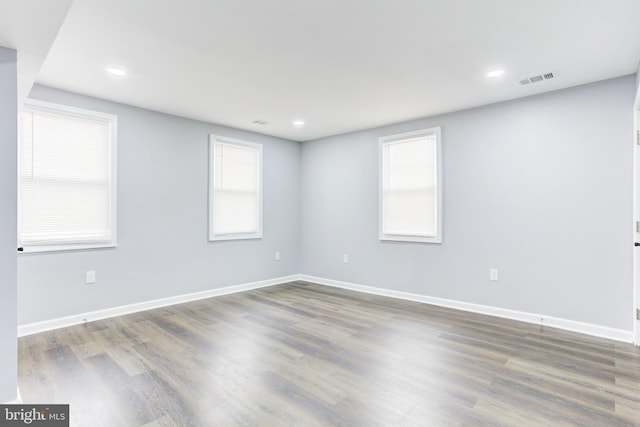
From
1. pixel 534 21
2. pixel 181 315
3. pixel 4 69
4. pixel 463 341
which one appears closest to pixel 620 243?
pixel 463 341

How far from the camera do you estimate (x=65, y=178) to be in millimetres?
3611

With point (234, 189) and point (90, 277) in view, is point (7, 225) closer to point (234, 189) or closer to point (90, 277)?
point (90, 277)

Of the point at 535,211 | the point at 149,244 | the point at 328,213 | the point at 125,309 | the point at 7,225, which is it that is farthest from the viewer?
the point at 328,213

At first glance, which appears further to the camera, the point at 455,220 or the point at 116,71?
the point at 455,220

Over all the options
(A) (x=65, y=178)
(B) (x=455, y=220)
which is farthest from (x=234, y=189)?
(B) (x=455, y=220)

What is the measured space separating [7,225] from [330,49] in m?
2.46

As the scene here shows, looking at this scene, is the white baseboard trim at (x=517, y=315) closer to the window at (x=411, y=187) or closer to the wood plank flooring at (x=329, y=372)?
the wood plank flooring at (x=329, y=372)

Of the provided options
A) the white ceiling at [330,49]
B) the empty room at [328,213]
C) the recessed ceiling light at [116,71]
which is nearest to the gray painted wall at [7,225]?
the empty room at [328,213]

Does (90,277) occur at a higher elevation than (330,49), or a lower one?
lower

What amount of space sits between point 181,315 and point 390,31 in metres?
3.60

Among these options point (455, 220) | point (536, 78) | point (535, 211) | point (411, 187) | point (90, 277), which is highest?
point (536, 78)

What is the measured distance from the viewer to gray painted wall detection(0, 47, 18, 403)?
6.42ft

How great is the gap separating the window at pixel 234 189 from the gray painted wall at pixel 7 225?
2.84m

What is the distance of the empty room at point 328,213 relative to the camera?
6.97 ft
